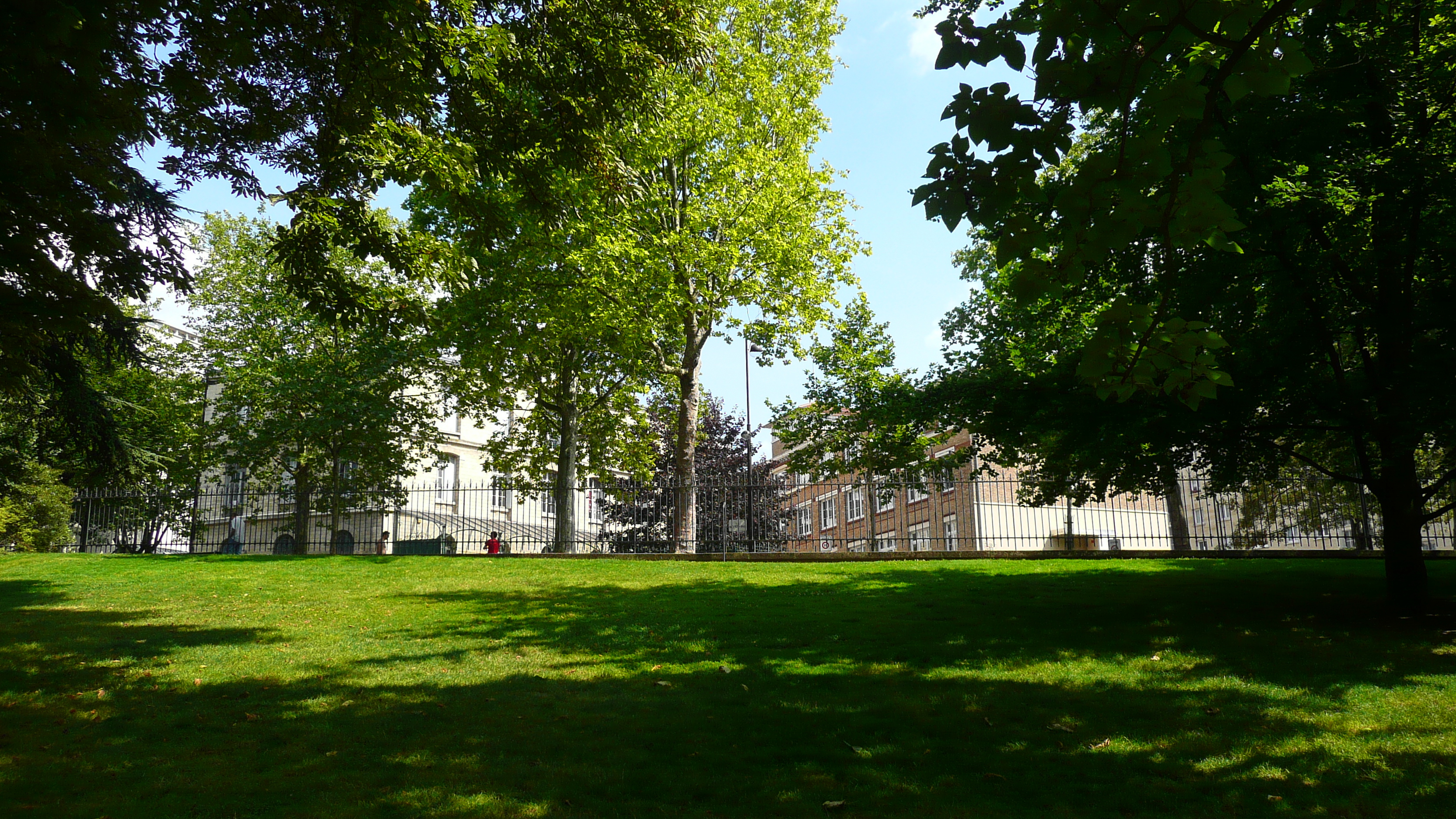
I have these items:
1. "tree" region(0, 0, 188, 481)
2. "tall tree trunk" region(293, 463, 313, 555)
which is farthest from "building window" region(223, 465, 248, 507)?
"tree" region(0, 0, 188, 481)

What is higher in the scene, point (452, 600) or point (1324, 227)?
point (1324, 227)

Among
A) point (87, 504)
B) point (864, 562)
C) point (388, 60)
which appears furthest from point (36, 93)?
point (87, 504)

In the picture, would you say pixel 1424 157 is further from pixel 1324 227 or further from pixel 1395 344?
pixel 1395 344

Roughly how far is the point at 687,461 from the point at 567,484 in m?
3.56

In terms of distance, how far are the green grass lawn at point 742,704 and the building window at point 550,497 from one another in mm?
16285

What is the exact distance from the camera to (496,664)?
9219 mm

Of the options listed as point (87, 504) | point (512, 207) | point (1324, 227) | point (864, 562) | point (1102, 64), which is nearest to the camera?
point (1102, 64)

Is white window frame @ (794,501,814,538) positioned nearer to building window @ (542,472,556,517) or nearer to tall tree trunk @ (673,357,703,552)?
building window @ (542,472,556,517)

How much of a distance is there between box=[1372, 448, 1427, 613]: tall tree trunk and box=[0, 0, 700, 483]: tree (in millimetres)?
10555

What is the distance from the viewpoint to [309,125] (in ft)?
37.2

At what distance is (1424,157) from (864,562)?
1169cm

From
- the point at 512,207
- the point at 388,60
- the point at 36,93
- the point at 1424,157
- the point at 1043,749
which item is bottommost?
the point at 1043,749

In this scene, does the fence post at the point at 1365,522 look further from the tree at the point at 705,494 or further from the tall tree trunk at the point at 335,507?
the tall tree trunk at the point at 335,507

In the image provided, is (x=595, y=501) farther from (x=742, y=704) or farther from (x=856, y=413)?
(x=742, y=704)
